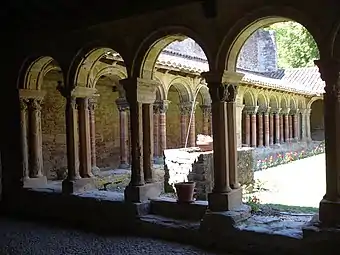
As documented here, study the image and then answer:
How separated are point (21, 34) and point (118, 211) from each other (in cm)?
340

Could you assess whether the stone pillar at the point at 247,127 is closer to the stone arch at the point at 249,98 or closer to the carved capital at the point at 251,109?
the carved capital at the point at 251,109

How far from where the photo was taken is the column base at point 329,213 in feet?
13.4

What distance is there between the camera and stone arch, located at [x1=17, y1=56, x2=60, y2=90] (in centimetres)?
685

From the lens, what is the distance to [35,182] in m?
7.09

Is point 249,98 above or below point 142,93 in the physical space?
above

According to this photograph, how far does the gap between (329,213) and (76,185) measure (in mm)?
Result: 3735

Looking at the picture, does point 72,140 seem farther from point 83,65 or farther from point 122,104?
point 122,104

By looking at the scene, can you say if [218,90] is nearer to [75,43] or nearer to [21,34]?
[75,43]

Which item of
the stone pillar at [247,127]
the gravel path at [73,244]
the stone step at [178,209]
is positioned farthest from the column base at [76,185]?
the stone pillar at [247,127]

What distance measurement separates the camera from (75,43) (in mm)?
6141

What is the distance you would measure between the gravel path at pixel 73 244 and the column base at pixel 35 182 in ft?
4.00

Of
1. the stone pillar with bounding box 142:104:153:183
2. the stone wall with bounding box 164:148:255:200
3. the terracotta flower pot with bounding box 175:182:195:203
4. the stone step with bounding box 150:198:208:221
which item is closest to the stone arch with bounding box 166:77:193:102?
the stone wall with bounding box 164:148:255:200

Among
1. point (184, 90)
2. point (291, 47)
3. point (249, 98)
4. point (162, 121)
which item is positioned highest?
point (291, 47)

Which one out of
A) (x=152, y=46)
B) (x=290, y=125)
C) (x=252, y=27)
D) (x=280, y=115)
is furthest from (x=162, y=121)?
(x=290, y=125)
